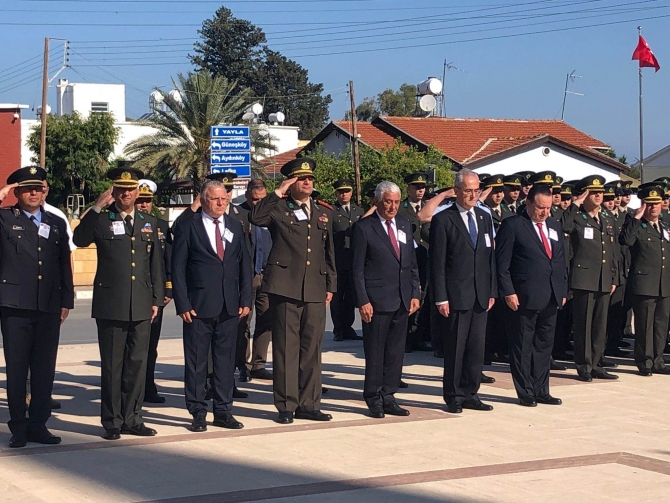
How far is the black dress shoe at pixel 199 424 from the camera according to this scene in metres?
8.15

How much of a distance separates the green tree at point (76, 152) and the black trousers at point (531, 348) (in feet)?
152

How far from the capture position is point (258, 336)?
1108cm

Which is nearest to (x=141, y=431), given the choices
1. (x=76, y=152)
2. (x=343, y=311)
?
(x=343, y=311)

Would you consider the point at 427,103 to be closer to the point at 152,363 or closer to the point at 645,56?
the point at 645,56

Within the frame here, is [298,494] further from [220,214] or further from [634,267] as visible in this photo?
[634,267]

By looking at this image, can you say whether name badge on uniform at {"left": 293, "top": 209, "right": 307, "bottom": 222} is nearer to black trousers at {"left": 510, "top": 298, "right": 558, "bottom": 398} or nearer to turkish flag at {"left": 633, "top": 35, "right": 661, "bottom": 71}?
black trousers at {"left": 510, "top": 298, "right": 558, "bottom": 398}

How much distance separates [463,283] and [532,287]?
2.51 ft

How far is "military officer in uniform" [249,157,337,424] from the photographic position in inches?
338

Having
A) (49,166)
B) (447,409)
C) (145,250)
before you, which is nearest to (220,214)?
(145,250)

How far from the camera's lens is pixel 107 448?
7555 mm

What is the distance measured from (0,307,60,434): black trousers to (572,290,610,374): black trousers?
5632 millimetres

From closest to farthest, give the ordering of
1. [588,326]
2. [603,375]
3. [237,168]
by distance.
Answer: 1. [588,326]
2. [603,375]
3. [237,168]

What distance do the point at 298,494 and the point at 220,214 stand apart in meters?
2.85

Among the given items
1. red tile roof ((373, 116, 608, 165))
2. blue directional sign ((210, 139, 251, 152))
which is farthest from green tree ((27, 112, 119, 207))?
blue directional sign ((210, 139, 251, 152))
